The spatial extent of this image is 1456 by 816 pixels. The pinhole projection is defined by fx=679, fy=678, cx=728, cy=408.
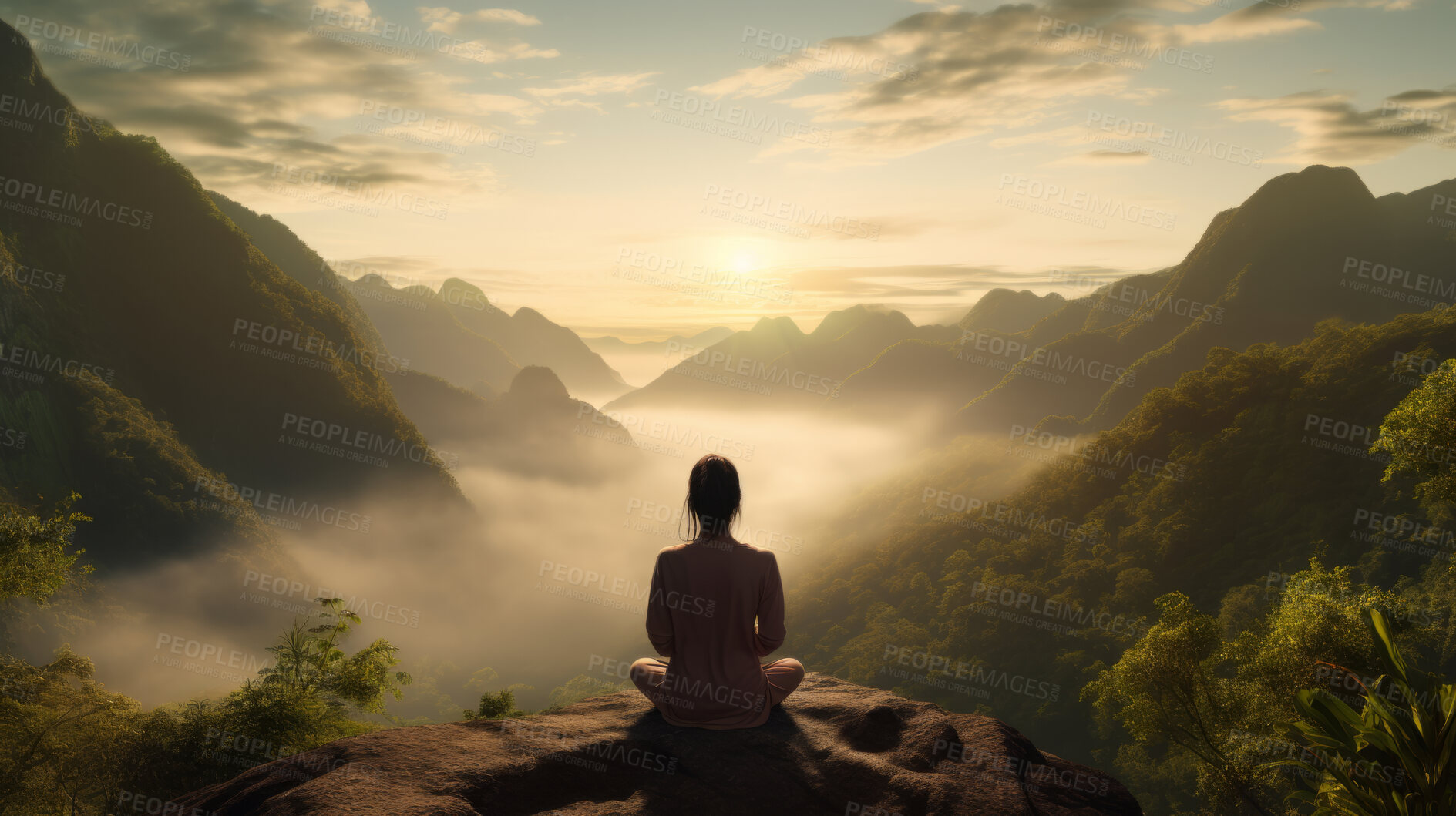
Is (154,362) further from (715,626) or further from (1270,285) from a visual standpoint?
(1270,285)

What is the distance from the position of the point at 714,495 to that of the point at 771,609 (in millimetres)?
1077

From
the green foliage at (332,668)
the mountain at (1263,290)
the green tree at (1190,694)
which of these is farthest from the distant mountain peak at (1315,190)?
the green foliage at (332,668)

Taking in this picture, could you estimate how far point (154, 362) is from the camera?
283 ft

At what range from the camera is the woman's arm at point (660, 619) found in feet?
17.5

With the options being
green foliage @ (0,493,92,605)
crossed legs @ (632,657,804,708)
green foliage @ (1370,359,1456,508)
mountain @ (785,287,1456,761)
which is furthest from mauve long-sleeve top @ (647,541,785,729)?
mountain @ (785,287,1456,761)

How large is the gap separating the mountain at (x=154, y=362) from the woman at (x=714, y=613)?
248ft

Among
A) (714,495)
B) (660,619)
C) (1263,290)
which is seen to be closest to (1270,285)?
(1263,290)

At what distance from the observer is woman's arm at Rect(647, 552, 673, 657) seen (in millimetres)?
5348

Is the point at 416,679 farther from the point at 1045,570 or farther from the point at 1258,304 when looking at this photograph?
the point at 1258,304

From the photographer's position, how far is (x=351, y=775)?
4496mm

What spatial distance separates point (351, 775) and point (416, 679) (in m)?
111

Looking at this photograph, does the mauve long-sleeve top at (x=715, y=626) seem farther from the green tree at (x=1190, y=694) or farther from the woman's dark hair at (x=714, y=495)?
the green tree at (x=1190, y=694)

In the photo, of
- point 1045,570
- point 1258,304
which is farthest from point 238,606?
point 1258,304

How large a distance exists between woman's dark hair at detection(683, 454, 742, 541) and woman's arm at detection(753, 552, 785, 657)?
511mm
